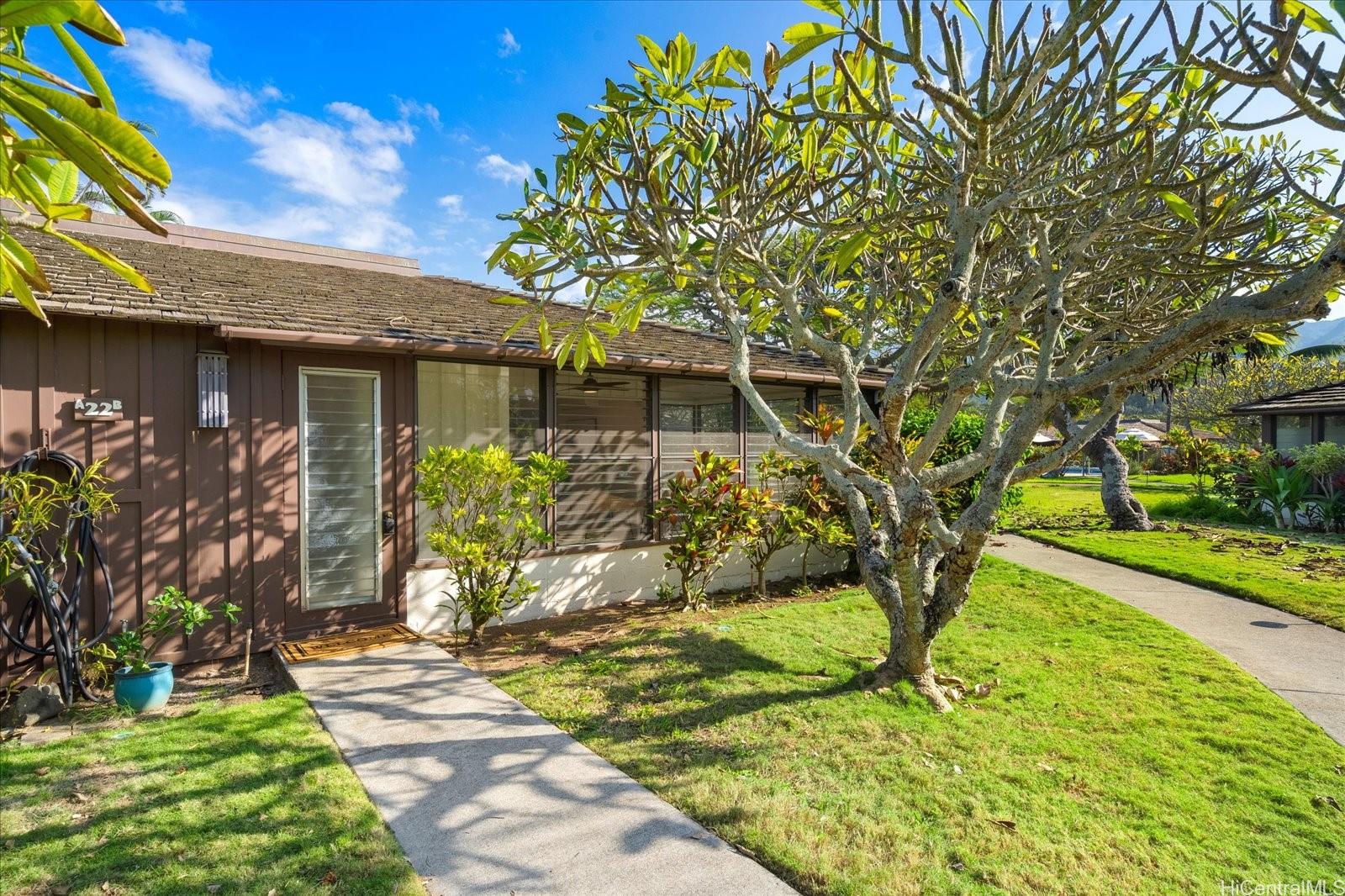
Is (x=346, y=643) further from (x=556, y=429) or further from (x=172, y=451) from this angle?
(x=556, y=429)

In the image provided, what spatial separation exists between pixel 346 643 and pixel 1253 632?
8915 mm

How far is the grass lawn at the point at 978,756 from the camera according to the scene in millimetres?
2986

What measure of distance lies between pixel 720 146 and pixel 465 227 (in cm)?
837

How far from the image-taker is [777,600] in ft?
26.5

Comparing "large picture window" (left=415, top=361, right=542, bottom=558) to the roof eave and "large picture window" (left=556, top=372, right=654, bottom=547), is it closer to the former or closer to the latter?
"large picture window" (left=556, top=372, right=654, bottom=547)

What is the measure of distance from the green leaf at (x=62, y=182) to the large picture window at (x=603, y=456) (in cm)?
608

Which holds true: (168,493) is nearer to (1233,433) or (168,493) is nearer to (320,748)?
(320,748)

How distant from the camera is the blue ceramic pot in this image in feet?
15.1

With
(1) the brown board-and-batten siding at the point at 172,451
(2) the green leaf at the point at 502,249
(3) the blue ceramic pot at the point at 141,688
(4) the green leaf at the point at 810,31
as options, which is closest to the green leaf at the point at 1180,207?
(4) the green leaf at the point at 810,31

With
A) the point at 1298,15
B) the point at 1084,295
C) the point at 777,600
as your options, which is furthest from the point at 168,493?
the point at 1084,295

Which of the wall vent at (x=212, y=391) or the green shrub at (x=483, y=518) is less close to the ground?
the wall vent at (x=212, y=391)

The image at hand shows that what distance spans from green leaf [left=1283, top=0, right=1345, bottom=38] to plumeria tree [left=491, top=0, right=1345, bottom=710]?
65 cm

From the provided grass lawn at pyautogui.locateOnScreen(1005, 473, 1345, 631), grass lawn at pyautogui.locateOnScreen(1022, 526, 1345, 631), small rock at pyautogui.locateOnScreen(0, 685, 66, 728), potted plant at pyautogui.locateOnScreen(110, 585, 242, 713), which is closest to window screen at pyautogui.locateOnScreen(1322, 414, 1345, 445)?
grass lawn at pyautogui.locateOnScreen(1005, 473, 1345, 631)

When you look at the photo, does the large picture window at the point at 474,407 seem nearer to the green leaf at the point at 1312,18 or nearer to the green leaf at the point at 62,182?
the green leaf at the point at 62,182
